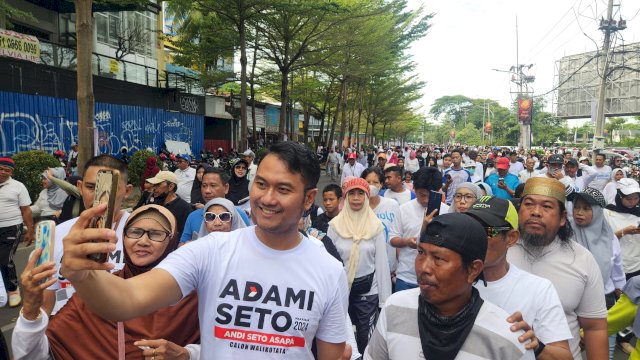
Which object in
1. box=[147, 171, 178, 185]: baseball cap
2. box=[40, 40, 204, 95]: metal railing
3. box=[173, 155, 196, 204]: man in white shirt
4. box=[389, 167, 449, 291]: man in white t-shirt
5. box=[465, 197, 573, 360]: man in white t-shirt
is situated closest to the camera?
box=[465, 197, 573, 360]: man in white t-shirt

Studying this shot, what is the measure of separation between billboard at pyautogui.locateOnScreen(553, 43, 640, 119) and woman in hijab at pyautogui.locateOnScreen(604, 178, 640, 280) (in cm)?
4252

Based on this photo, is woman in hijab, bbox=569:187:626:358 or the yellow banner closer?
woman in hijab, bbox=569:187:626:358

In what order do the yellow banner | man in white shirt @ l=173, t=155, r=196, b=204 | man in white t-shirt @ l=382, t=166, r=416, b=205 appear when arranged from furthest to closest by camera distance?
1. the yellow banner
2. man in white shirt @ l=173, t=155, r=196, b=204
3. man in white t-shirt @ l=382, t=166, r=416, b=205

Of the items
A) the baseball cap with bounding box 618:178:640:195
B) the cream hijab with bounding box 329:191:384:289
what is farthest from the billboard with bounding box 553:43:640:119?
the cream hijab with bounding box 329:191:384:289

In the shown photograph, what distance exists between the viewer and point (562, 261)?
2568 mm

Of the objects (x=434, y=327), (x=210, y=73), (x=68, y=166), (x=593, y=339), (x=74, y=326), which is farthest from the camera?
(x=210, y=73)

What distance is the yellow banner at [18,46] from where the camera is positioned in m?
12.9

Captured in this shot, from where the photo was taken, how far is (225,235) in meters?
1.79

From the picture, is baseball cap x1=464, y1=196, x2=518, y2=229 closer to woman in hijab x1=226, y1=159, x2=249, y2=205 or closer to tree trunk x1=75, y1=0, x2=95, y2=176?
woman in hijab x1=226, y1=159, x2=249, y2=205

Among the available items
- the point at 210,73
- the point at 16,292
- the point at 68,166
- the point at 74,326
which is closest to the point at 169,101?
the point at 210,73

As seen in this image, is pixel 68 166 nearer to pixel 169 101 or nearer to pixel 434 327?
pixel 169 101

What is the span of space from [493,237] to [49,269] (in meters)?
1.86

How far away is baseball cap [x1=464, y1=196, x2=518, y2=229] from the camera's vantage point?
7.00 ft

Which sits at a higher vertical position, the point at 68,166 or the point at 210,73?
the point at 210,73
